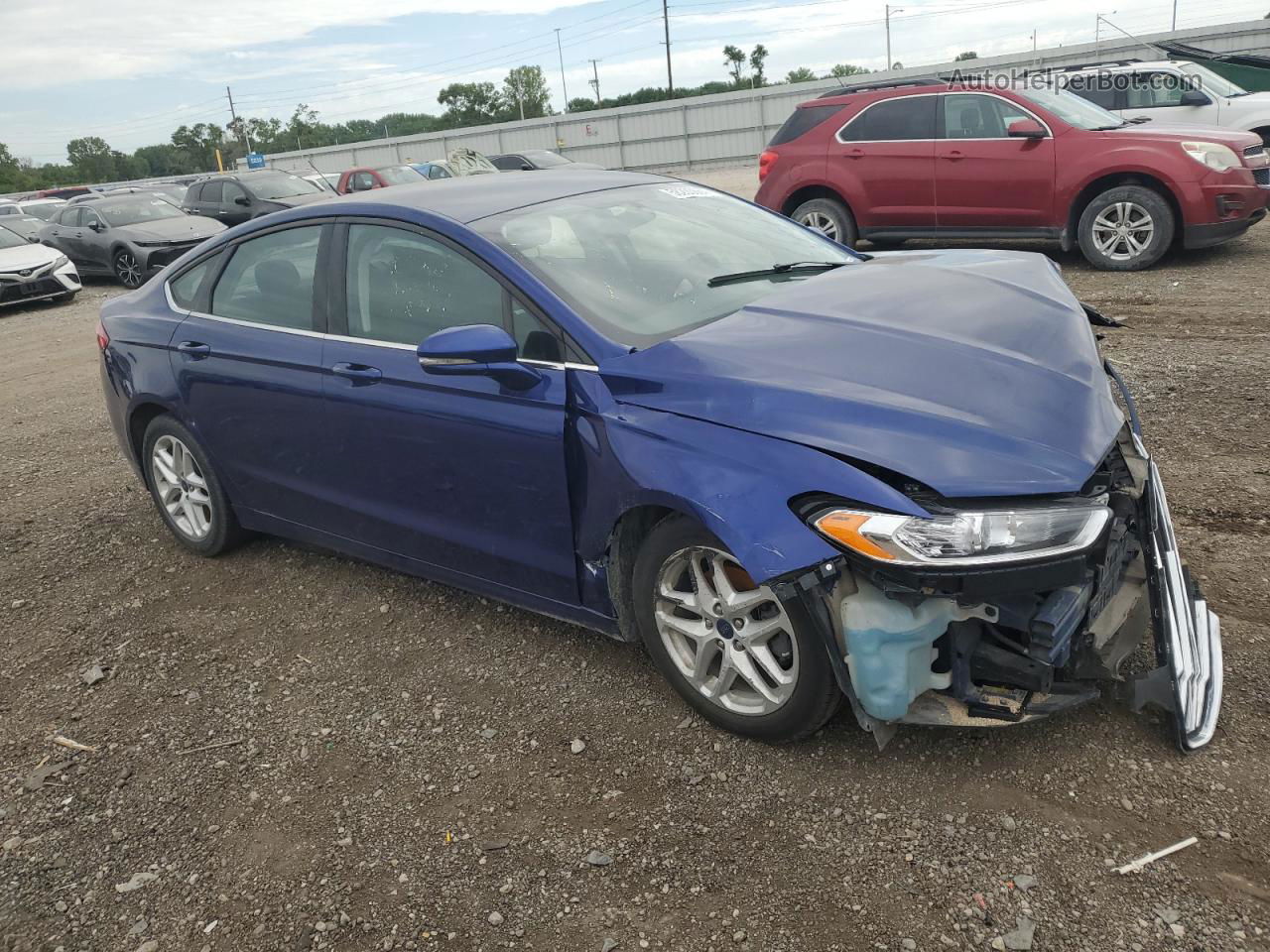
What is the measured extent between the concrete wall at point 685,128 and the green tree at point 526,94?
48.7 m

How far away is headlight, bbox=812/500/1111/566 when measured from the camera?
2.45 m

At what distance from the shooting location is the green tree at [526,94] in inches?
3841

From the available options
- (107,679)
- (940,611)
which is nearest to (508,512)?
(940,611)

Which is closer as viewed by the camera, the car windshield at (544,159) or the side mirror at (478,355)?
the side mirror at (478,355)

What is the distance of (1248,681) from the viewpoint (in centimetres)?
306

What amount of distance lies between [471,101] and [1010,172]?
321 feet

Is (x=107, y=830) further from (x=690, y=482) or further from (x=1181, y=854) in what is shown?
(x=1181, y=854)

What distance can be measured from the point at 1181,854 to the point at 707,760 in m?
1.25

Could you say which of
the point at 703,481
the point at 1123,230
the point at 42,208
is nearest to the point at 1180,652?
the point at 703,481

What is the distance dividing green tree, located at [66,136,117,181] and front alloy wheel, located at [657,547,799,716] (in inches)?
3926

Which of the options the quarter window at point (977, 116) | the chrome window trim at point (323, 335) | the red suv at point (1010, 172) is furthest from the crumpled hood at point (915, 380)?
the quarter window at point (977, 116)

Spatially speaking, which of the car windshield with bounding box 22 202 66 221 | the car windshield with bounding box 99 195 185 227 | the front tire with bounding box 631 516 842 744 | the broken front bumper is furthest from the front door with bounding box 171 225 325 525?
the car windshield with bounding box 22 202 66 221

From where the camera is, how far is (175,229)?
53.2 ft

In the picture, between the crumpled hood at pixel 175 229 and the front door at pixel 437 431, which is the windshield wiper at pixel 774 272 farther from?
the crumpled hood at pixel 175 229
